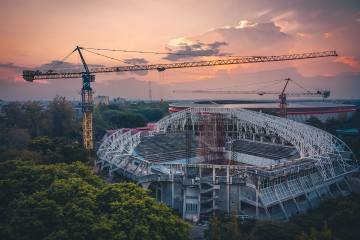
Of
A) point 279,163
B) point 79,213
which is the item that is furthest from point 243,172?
point 79,213

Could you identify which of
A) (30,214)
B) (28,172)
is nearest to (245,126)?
(28,172)

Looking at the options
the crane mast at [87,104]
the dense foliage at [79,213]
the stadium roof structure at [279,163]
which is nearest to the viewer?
the dense foliage at [79,213]

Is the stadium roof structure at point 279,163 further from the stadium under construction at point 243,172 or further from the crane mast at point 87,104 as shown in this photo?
the crane mast at point 87,104

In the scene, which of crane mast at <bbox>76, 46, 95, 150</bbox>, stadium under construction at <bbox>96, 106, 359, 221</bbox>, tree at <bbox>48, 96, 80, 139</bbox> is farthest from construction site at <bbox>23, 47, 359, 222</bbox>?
tree at <bbox>48, 96, 80, 139</bbox>

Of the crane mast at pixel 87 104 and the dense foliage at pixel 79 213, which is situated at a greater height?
the crane mast at pixel 87 104

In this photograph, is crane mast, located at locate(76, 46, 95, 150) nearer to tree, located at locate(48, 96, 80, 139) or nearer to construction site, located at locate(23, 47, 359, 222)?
construction site, located at locate(23, 47, 359, 222)

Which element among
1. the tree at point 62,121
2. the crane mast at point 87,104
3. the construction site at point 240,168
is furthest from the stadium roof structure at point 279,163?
the tree at point 62,121

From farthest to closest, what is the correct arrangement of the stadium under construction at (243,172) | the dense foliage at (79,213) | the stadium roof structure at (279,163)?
the stadium roof structure at (279,163) → the stadium under construction at (243,172) → the dense foliage at (79,213)
